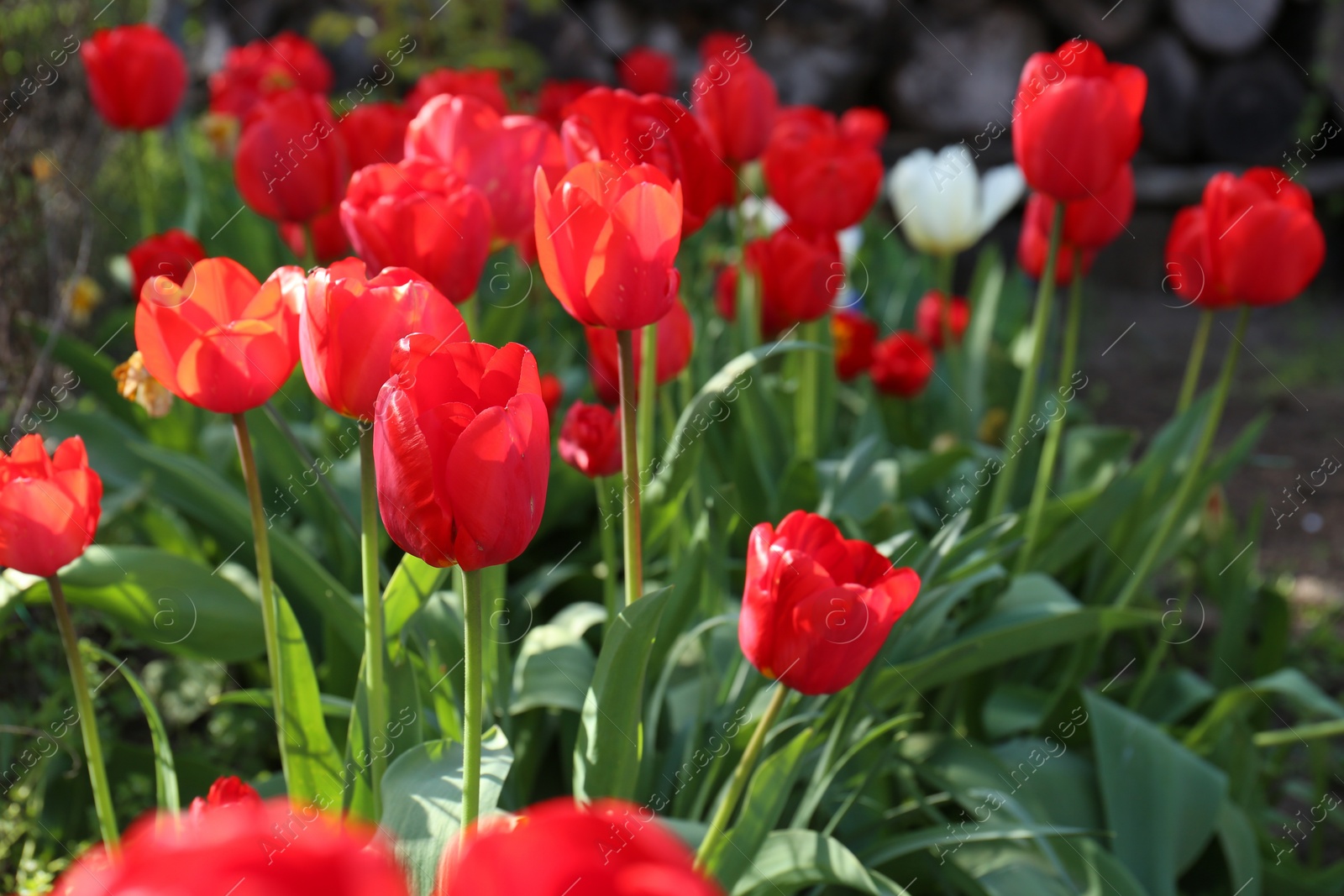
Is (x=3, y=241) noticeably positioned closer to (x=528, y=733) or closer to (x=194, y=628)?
(x=194, y=628)

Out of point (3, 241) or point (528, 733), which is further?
point (3, 241)

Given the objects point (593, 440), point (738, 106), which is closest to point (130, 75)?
point (738, 106)

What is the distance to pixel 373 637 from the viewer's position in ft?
2.66

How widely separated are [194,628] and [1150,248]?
180 inches

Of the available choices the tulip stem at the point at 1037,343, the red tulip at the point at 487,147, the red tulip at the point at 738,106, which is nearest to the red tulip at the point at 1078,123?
the tulip stem at the point at 1037,343

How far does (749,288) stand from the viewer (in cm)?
177

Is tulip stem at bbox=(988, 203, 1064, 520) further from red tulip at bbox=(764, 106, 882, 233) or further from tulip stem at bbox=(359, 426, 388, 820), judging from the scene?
tulip stem at bbox=(359, 426, 388, 820)

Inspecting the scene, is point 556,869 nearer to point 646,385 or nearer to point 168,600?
point 646,385

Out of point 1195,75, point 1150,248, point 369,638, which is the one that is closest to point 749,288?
point 369,638

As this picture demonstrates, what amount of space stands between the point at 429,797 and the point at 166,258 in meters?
0.97

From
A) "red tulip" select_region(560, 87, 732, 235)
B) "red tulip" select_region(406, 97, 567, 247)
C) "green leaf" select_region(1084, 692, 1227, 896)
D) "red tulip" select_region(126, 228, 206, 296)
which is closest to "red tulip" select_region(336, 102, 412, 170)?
"red tulip" select_region(126, 228, 206, 296)

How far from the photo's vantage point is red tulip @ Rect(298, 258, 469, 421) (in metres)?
0.68

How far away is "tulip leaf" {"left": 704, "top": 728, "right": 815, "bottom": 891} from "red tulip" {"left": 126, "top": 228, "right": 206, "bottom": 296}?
3.23ft

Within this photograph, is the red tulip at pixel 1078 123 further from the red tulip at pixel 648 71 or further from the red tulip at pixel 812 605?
the red tulip at pixel 648 71
